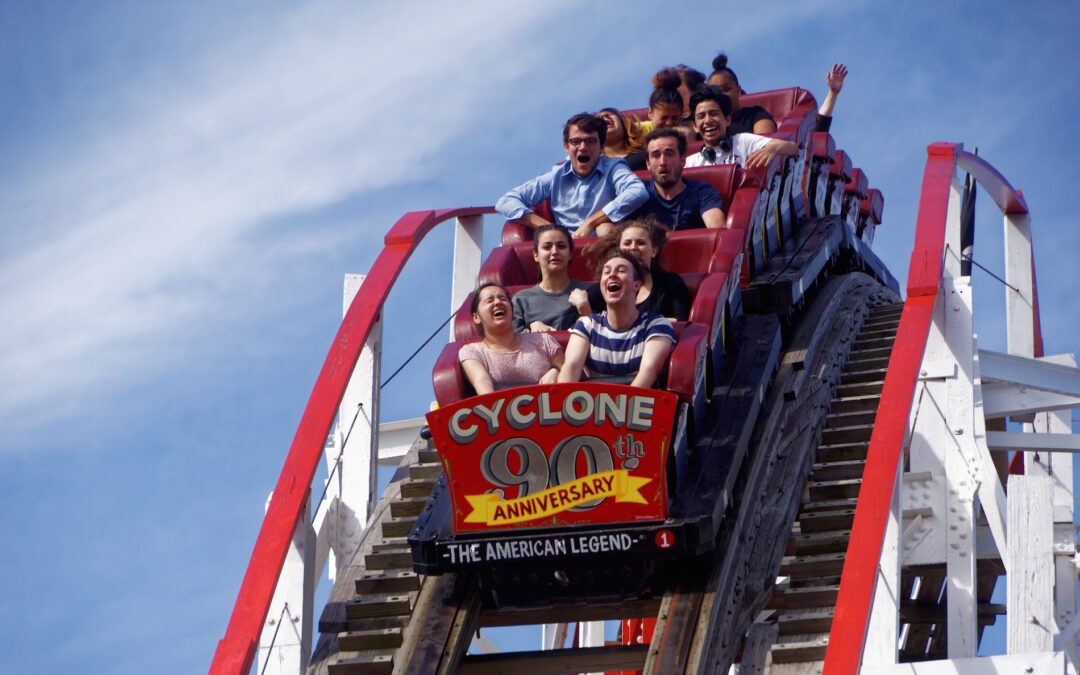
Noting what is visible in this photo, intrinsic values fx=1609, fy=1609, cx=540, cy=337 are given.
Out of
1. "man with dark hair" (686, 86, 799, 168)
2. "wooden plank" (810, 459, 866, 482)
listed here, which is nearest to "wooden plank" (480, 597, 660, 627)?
"wooden plank" (810, 459, 866, 482)

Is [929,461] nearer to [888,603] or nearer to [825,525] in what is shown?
[825,525]

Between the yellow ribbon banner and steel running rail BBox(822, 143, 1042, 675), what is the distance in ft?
2.58

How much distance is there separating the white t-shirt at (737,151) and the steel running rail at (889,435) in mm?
1568

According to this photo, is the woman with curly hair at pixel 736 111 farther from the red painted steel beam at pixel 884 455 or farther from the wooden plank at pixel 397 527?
the wooden plank at pixel 397 527

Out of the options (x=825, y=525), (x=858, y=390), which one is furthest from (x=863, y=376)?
(x=825, y=525)

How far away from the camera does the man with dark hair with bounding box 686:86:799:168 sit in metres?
8.81

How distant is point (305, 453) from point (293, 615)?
61 centimetres

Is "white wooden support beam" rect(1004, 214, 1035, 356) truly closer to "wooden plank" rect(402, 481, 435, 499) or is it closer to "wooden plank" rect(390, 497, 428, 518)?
"wooden plank" rect(402, 481, 435, 499)

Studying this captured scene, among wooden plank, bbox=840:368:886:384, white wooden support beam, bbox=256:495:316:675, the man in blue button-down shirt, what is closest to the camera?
white wooden support beam, bbox=256:495:316:675

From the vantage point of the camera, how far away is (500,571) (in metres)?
5.75

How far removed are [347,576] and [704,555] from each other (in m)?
1.44

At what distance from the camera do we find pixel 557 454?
5555mm

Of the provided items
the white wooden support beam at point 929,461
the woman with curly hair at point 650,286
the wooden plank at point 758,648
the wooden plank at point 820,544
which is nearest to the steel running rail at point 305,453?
the woman with curly hair at point 650,286

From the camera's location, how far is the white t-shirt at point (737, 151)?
29.0ft
